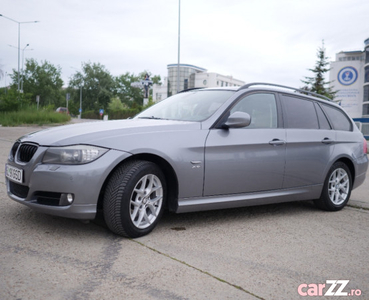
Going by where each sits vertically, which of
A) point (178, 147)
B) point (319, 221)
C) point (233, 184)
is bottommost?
point (319, 221)

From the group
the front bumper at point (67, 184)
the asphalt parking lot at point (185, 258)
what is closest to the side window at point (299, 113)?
the asphalt parking lot at point (185, 258)

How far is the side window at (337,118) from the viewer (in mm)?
5801

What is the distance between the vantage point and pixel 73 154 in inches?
142

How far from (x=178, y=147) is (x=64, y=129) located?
1138 mm

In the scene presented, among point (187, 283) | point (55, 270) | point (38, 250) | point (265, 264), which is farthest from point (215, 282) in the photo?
point (38, 250)

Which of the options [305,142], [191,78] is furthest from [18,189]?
[191,78]

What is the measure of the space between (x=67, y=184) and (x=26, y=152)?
653mm

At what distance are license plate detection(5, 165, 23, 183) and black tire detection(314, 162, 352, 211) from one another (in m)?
3.68

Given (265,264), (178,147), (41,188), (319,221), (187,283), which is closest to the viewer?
(187,283)

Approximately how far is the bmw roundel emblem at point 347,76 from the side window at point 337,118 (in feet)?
290

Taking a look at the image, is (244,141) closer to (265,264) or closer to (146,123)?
(146,123)

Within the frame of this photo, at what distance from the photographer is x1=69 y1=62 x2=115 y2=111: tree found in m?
89.2

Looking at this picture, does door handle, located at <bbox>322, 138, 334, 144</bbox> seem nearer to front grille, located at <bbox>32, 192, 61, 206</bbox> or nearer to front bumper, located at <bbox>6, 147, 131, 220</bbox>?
front bumper, located at <bbox>6, 147, 131, 220</bbox>

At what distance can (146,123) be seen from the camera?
4.28 meters
